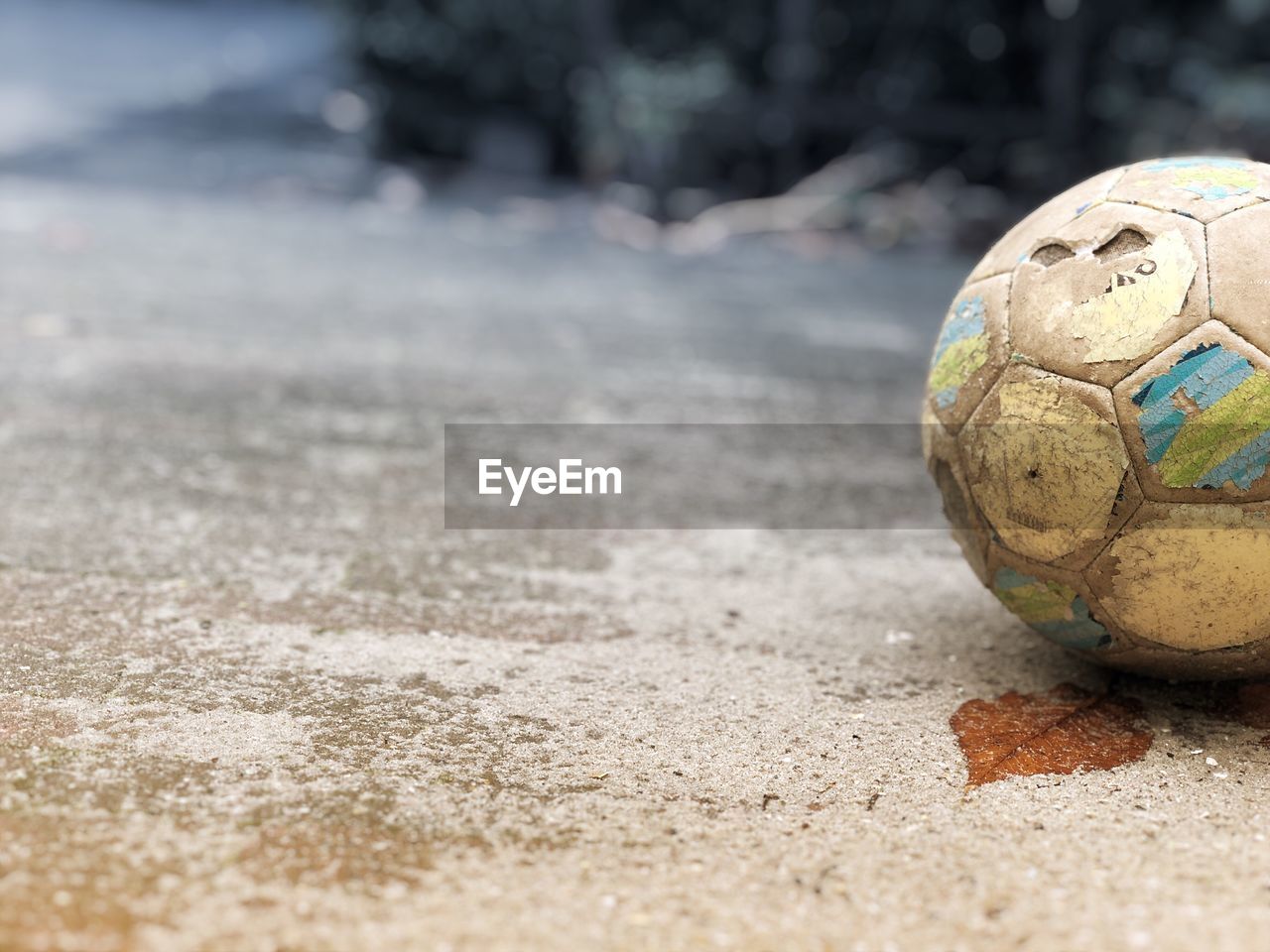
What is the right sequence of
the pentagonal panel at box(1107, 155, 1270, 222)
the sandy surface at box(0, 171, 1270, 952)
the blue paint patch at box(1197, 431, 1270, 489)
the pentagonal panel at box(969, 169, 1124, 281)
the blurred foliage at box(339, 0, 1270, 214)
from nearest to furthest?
the sandy surface at box(0, 171, 1270, 952) → the blue paint patch at box(1197, 431, 1270, 489) → the pentagonal panel at box(1107, 155, 1270, 222) → the pentagonal panel at box(969, 169, 1124, 281) → the blurred foliage at box(339, 0, 1270, 214)

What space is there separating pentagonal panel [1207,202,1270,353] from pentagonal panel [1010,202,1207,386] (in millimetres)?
22

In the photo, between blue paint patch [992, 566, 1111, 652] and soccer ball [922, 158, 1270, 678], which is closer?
soccer ball [922, 158, 1270, 678]

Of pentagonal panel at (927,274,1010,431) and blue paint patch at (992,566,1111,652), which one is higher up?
pentagonal panel at (927,274,1010,431)

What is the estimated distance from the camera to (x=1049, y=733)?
2.03m

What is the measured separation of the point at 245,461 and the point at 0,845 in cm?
200

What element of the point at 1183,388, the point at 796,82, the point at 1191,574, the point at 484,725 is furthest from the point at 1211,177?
the point at 796,82

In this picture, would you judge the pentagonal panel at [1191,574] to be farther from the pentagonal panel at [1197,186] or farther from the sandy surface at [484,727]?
the pentagonal panel at [1197,186]

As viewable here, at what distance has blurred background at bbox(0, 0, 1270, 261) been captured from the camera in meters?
10.4

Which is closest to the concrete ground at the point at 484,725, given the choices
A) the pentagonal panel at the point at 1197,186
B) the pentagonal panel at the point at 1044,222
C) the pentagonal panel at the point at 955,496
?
the pentagonal panel at the point at 955,496

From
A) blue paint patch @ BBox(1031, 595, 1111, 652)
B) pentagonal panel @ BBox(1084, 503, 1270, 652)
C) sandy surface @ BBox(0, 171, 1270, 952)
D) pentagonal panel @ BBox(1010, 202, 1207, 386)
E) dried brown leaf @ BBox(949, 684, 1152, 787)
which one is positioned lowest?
dried brown leaf @ BBox(949, 684, 1152, 787)

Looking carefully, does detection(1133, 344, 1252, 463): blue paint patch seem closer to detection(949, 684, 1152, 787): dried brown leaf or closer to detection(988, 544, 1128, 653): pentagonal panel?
detection(988, 544, 1128, 653): pentagonal panel

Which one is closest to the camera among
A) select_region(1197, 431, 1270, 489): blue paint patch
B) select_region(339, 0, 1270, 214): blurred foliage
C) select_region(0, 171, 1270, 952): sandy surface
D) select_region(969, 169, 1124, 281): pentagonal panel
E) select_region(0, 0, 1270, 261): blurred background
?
select_region(0, 171, 1270, 952): sandy surface

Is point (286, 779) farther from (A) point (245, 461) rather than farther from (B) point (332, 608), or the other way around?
(A) point (245, 461)

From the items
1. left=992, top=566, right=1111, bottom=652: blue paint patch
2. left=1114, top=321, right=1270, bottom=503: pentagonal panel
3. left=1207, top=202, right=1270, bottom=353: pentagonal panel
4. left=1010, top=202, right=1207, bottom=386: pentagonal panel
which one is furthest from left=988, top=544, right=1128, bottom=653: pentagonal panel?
left=1207, top=202, right=1270, bottom=353: pentagonal panel
